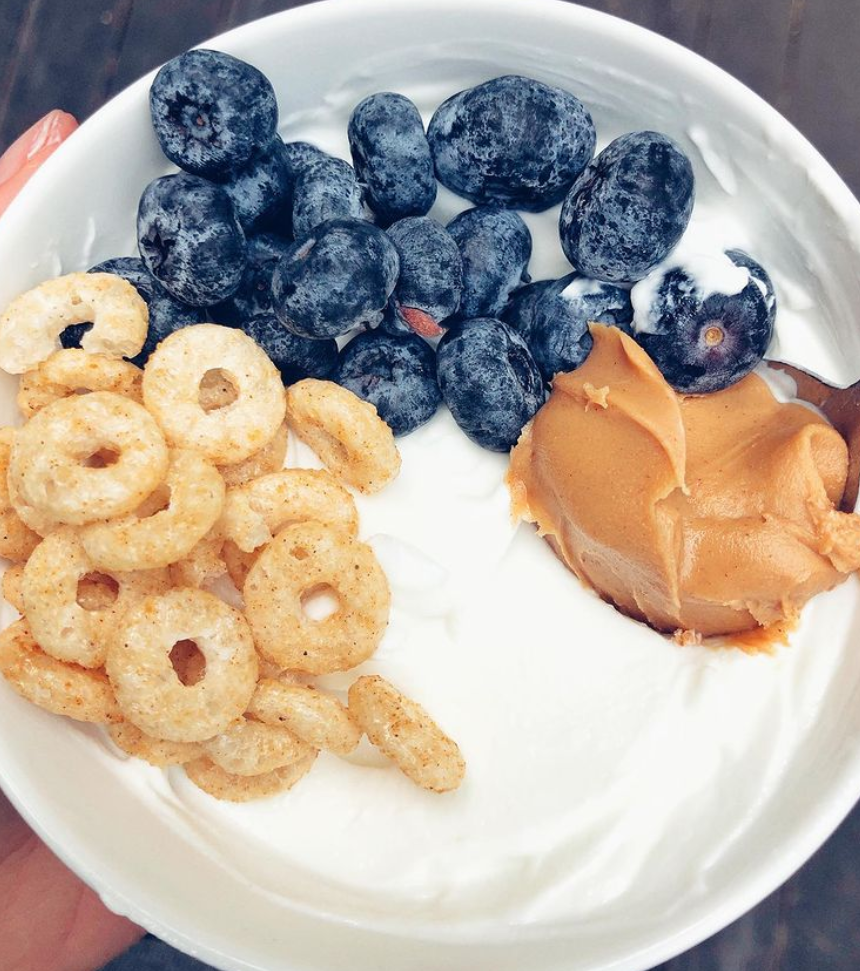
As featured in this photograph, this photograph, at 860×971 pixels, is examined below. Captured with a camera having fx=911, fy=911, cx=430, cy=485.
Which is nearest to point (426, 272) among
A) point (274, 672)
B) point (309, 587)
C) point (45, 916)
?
point (309, 587)

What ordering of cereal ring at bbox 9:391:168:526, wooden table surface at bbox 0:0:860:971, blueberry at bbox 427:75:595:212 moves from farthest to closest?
wooden table surface at bbox 0:0:860:971
blueberry at bbox 427:75:595:212
cereal ring at bbox 9:391:168:526

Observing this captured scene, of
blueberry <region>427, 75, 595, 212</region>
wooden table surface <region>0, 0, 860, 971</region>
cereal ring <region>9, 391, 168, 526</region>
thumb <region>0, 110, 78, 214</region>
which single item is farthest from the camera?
wooden table surface <region>0, 0, 860, 971</region>

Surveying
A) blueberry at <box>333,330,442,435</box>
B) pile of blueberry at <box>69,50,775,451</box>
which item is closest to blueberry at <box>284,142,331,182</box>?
pile of blueberry at <box>69,50,775,451</box>

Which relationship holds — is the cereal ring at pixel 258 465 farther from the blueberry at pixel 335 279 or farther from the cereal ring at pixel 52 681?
the cereal ring at pixel 52 681

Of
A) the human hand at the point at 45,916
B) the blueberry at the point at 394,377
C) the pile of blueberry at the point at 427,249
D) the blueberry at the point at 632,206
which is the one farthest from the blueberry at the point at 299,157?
the human hand at the point at 45,916

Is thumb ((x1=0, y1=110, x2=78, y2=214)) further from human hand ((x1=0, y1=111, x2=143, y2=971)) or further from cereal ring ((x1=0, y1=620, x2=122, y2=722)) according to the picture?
cereal ring ((x1=0, y1=620, x2=122, y2=722))

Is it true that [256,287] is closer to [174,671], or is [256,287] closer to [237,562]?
[237,562]
